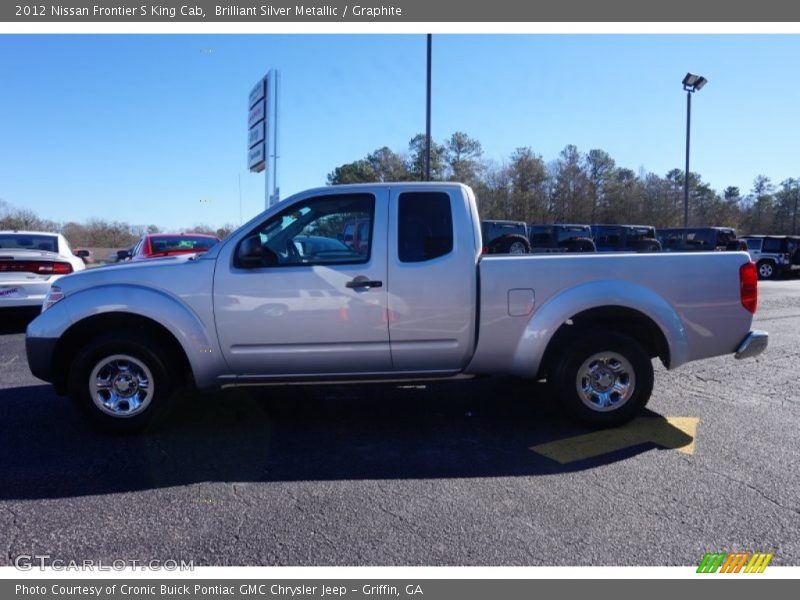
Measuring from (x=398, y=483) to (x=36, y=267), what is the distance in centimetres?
816

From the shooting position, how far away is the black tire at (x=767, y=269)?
24641 millimetres

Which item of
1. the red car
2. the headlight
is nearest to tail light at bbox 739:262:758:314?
the headlight

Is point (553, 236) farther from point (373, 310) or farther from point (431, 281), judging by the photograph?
point (373, 310)

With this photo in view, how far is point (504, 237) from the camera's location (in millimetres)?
18109

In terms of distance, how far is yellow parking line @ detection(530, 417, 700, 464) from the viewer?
4086 mm

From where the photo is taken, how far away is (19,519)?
3105 millimetres

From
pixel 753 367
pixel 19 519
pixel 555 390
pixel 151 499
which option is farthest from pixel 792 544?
pixel 753 367

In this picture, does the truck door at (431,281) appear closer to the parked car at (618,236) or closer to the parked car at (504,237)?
the parked car at (504,237)

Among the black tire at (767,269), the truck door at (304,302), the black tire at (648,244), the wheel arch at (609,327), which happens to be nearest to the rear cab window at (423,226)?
the truck door at (304,302)

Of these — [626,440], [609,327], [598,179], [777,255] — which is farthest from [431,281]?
[598,179]

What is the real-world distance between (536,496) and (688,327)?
2148mm

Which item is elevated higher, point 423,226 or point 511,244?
point 511,244

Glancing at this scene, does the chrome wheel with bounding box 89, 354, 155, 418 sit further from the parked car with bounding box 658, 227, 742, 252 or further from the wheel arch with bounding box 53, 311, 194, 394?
the parked car with bounding box 658, 227, 742, 252

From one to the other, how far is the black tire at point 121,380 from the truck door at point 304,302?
1.86 feet
